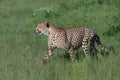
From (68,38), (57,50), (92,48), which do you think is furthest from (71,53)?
(57,50)

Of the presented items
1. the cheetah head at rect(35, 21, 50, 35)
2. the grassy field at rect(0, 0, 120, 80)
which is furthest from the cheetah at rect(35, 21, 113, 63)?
the grassy field at rect(0, 0, 120, 80)

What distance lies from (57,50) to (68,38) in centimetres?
85

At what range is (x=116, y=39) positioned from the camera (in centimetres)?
1270

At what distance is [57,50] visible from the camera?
10.9 m

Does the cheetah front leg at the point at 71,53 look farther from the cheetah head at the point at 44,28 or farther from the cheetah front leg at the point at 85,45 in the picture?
the cheetah head at the point at 44,28

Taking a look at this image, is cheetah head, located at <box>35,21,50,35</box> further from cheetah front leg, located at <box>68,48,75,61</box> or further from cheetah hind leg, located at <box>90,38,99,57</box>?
cheetah hind leg, located at <box>90,38,99,57</box>

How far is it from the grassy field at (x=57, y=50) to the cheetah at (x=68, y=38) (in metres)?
0.21

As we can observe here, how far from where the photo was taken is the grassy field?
7.88 metres

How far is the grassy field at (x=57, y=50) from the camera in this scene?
25.8 feet

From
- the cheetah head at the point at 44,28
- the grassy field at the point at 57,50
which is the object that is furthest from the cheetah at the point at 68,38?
the grassy field at the point at 57,50

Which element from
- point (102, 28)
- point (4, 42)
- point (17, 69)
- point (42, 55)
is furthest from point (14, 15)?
point (17, 69)

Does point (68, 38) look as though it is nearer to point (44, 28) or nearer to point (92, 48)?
point (44, 28)

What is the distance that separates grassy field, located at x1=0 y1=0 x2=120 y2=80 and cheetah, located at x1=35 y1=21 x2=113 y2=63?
0.21 meters

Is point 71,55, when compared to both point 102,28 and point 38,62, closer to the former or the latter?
point 38,62
